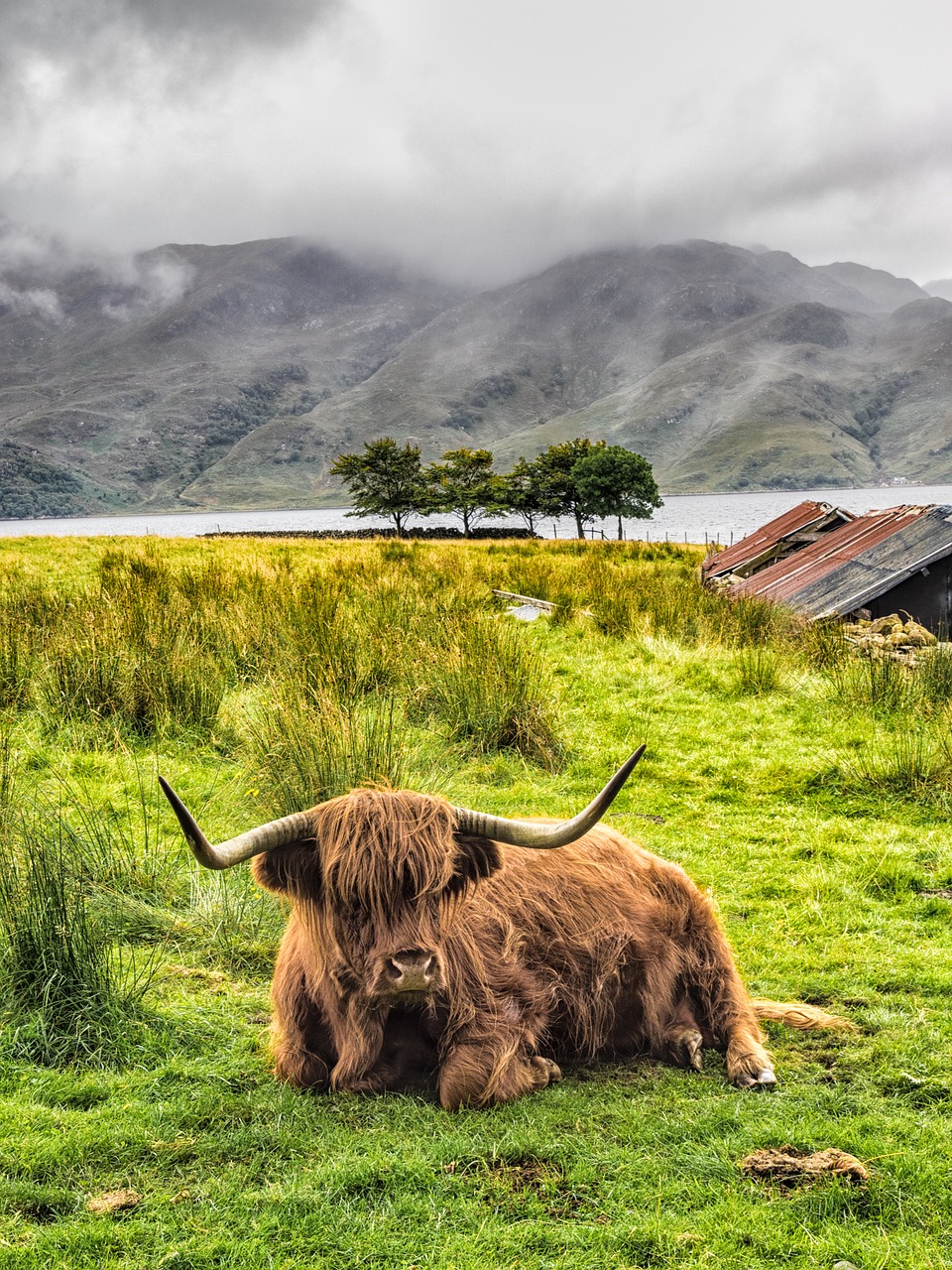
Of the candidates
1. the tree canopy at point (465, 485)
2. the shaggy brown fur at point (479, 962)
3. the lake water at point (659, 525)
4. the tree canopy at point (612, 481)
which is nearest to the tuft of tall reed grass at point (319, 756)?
the shaggy brown fur at point (479, 962)

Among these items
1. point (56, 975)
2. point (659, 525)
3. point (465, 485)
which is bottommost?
point (56, 975)

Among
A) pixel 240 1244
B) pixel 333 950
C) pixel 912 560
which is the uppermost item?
pixel 912 560

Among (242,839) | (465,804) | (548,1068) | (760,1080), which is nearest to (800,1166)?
(760,1080)

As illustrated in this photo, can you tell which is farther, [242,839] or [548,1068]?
[548,1068]

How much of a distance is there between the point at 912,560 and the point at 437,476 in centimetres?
5320

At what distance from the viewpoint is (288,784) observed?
5.29 meters

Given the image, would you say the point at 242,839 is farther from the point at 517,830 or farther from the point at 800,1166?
the point at 800,1166

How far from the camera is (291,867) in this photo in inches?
114

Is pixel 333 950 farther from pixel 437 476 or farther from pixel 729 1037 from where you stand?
pixel 437 476

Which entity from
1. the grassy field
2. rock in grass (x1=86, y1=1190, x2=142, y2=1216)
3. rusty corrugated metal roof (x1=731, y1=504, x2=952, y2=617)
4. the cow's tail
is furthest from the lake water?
rock in grass (x1=86, y1=1190, x2=142, y2=1216)

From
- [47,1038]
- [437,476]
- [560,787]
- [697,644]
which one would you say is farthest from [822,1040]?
[437,476]

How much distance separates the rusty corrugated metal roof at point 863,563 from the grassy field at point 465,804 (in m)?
2.19

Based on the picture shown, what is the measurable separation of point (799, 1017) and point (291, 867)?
88.7 inches

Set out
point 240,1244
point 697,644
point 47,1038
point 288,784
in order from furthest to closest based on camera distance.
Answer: point 697,644, point 288,784, point 47,1038, point 240,1244
